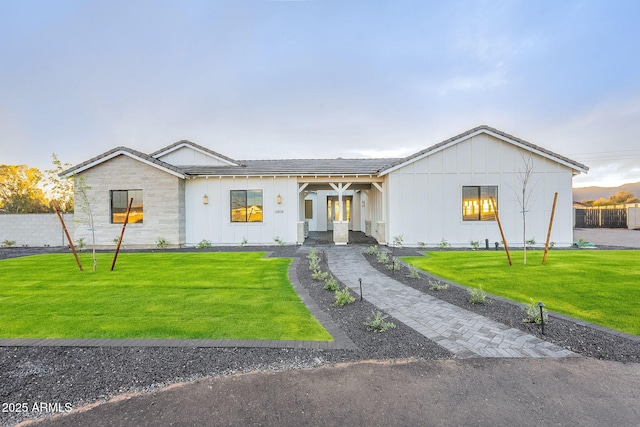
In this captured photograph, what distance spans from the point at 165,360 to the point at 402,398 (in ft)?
9.07

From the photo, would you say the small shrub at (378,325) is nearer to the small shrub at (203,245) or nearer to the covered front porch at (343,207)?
the covered front porch at (343,207)

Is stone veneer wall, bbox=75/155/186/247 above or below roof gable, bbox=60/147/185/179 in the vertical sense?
below

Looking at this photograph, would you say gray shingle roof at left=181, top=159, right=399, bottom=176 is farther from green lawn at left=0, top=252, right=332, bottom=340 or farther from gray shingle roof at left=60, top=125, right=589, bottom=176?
green lawn at left=0, top=252, right=332, bottom=340

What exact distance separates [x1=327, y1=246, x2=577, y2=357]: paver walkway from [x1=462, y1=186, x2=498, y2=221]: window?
7.85m

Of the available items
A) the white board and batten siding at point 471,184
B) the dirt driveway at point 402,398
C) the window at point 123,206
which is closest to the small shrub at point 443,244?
the white board and batten siding at point 471,184

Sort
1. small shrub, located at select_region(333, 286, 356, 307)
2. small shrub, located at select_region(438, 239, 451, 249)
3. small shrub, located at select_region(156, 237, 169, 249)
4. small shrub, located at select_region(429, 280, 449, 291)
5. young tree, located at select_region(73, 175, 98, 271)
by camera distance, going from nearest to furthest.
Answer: small shrub, located at select_region(333, 286, 356, 307) → small shrub, located at select_region(429, 280, 449, 291) → young tree, located at select_region(73, 175, 98, 271) → small shrub, located at select_region(438, 239, 451, 249) → small shrub, located at select_region(156, 237, 169, 249)

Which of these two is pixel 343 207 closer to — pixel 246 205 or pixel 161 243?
pixel 246 205

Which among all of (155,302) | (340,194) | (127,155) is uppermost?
(127,155)

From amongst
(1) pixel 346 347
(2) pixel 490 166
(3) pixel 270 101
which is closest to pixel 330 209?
(3) pixel 270 101

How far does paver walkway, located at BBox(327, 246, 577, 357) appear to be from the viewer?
351 cm

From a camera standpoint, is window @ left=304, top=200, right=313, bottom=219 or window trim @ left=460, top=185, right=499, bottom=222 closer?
window trim @ left=460, top=185, right=499, bottom=222

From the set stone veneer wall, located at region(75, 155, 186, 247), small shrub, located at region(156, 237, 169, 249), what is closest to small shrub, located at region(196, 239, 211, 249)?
stone veneer wall, located at region(75, 155, 186, 247)

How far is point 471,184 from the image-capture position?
12750 millimetres

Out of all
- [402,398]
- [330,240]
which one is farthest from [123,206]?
[402,398]
